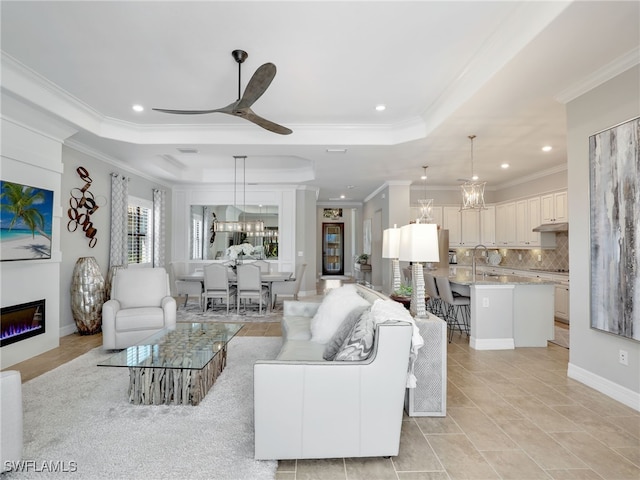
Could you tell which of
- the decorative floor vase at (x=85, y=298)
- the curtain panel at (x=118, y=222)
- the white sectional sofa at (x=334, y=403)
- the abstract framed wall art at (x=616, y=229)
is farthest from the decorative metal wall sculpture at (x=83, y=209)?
the abstract framed wall art at (x=616, y=229)

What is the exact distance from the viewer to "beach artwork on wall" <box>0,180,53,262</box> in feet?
11.5

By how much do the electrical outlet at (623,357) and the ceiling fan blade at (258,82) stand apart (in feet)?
11.5

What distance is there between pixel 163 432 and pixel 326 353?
120 cm

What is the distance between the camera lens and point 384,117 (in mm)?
4500

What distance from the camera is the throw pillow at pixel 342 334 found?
8.10ft

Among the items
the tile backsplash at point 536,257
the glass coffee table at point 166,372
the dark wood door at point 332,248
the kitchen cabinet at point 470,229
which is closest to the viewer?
the glass coffee table at point 166,372

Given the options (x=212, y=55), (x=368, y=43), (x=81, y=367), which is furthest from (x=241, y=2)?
(x=81, y=367)

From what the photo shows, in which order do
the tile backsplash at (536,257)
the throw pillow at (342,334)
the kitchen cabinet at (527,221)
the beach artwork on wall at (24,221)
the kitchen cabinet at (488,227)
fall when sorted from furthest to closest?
the kitchen cabinet at (488,227) < the kitchen cabinet at (527,221) < the tile backsplash at (536,257) < the beach artwork on wall at (24,221) < the throw pillow at (342,334)

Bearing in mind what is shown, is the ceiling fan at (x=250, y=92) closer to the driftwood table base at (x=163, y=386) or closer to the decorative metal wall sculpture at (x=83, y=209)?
the driftwood table base at (x=163, y=386)

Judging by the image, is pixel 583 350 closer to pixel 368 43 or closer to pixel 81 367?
pixel 368 43

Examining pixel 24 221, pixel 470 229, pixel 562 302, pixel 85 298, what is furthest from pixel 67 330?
pixel 470 229

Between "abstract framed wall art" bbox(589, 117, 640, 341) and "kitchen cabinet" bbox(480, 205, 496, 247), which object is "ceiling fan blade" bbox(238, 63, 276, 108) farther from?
"kitchen cabinet" bbox(480, 205, 496, 247)

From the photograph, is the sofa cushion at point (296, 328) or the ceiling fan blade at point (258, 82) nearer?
the ceiling fan blade at point (258, 82)

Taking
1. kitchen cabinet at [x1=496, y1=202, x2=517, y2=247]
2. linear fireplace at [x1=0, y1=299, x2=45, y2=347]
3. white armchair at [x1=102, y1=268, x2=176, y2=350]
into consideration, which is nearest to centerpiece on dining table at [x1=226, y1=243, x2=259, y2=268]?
white armchair at [x1=102, y1=268, x2=176, y2=350]
